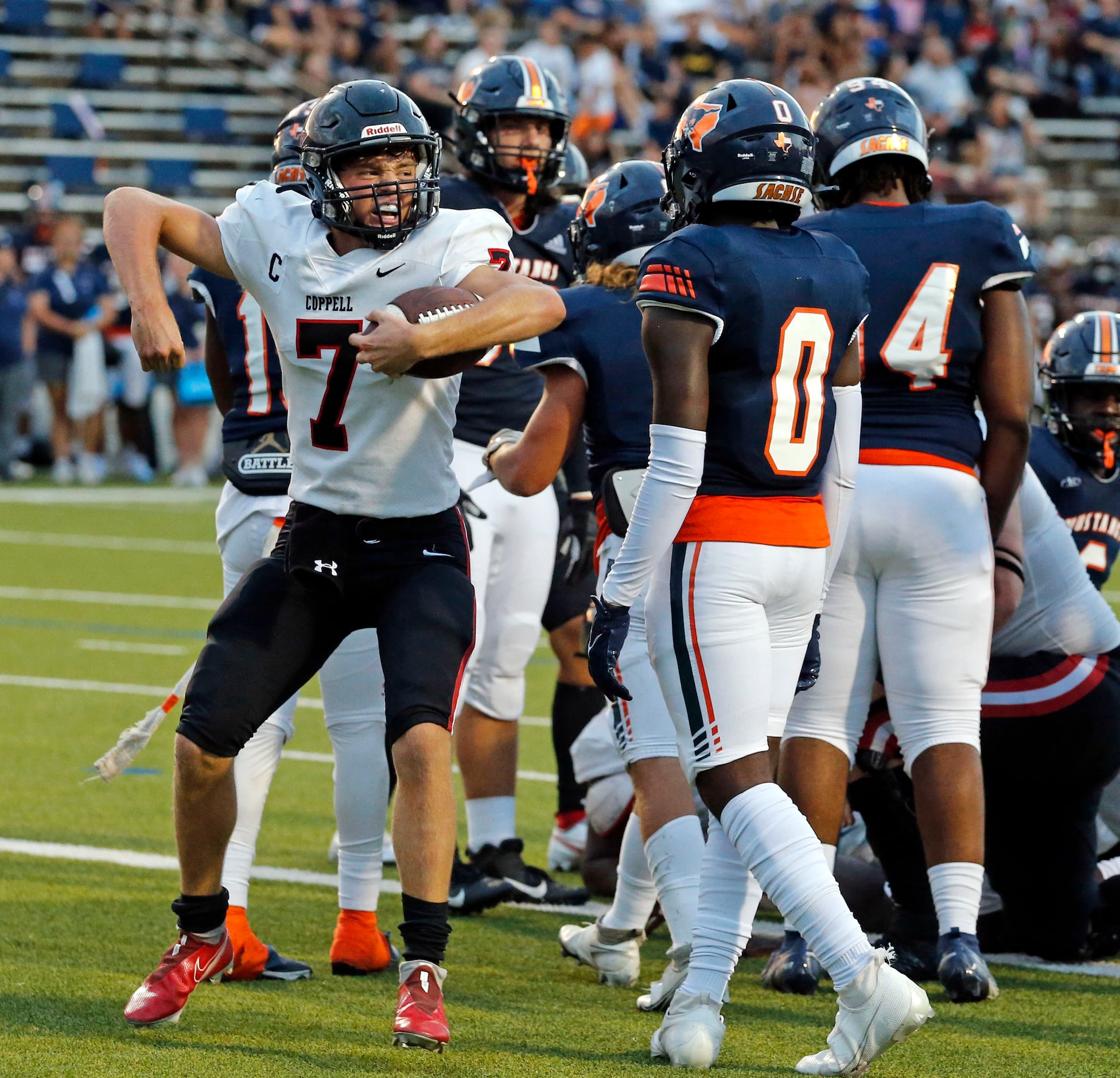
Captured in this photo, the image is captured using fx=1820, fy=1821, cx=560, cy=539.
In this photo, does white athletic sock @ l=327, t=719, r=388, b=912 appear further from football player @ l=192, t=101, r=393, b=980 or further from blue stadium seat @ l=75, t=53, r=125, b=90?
blue stadium seat @ l=75, t=53, r=125, b=90

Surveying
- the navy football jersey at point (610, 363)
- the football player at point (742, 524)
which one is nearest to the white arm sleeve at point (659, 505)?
the football player at point (742, 524)

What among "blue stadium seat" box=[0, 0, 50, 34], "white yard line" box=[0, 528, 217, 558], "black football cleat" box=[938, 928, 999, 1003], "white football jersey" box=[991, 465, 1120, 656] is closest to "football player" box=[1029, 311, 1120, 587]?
"white football jersey" box=[991, 465, 1120, 656]

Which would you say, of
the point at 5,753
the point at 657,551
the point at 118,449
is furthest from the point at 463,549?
the point at 118,449

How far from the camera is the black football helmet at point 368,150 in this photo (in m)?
3.56

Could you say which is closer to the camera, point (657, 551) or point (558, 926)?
point (657, 551)

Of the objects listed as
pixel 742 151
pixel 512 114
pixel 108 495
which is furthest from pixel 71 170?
pixel 742 151

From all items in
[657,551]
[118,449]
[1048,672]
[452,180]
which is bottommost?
[118,449]

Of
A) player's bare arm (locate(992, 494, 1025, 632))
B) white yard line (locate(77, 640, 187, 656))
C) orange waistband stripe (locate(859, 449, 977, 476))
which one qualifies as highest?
orange waistband stripe (locate(859, 449, 977, 476))

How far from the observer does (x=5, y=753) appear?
656cm

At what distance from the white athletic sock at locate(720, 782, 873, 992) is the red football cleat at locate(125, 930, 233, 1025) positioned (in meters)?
1.11

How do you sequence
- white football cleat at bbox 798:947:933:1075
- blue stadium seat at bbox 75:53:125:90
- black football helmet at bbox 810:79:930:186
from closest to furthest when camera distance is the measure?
white football cleat at bbox 798:947:933:1075, black football helmet at bbox 810:79:930:186, blue stadium seat at bbox 75:53:125:90

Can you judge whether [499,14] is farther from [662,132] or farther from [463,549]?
[463,549]

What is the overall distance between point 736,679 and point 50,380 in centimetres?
1439

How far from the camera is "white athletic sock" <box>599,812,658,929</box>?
415 centimetres
